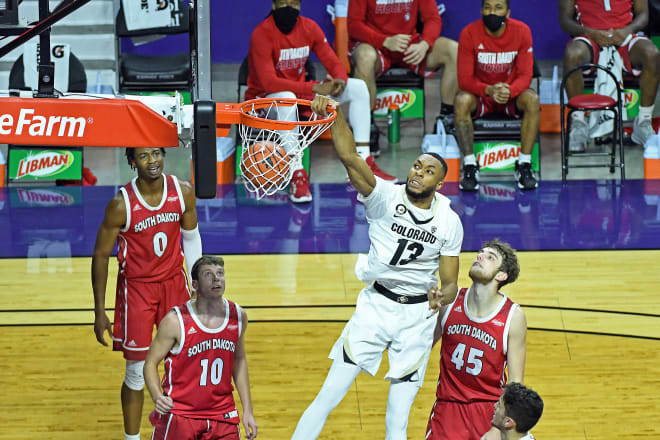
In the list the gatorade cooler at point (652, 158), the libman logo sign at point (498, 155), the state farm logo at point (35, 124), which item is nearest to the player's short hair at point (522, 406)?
the state farm logo at point (35, 124)

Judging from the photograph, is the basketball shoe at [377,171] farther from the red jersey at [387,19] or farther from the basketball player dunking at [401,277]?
the basketball player dunking at [401,277]

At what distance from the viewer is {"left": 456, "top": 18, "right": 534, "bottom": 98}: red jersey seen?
9664mm

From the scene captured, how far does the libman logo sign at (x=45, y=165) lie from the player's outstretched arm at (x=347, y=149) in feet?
16.5

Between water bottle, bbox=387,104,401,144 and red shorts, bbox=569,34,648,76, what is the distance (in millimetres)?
1872

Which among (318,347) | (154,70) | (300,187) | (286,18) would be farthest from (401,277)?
(154,70)

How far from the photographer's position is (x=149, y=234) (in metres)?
5.54

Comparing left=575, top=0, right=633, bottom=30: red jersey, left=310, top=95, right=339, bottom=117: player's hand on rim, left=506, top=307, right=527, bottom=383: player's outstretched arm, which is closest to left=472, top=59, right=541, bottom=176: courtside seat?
left=575, top=0, right=633, bottom=30: red jersey

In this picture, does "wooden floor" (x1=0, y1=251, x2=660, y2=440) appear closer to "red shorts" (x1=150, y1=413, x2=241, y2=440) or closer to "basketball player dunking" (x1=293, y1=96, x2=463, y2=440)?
"basketball player dunking" (x1=293, y1=96, x2=463, y2=440)

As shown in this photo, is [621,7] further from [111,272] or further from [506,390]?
[506,390]

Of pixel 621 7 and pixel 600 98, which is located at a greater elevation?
pixel 621 7

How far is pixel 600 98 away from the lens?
994 centimetres

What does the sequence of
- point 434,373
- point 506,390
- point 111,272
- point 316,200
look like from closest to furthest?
1. point 506,390
2. point 434,373
3. point 111,272
4. point 316,200

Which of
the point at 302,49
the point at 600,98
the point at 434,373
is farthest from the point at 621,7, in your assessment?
the point at 434,373

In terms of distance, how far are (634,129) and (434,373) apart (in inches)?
211
